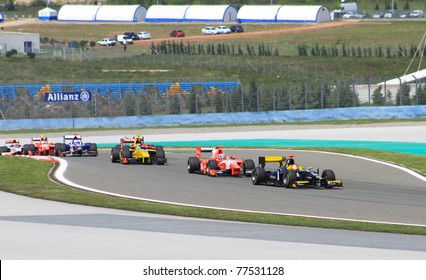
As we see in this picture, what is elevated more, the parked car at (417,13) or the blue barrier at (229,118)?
the parked car at (417,13)

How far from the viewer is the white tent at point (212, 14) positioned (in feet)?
432

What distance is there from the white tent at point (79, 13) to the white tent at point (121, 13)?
791 mm

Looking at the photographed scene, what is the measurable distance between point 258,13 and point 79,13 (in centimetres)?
2455

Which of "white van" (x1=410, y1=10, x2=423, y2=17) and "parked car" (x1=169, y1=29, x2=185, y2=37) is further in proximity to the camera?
"white van" (x1=410, y1=10, x2=423, y2=17)

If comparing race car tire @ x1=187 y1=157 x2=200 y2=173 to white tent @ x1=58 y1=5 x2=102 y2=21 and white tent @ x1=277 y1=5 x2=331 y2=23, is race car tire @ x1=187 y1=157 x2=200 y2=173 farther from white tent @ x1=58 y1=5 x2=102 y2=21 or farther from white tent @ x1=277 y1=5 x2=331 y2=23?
white tent @ x1=58 y1=5 x2=102 y2=21

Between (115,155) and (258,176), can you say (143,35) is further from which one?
(258,176)

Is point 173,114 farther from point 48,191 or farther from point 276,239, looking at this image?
point 276,239

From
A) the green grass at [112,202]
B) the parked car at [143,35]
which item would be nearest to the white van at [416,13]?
the parked car at [143,35]

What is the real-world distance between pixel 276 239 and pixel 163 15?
117602mm

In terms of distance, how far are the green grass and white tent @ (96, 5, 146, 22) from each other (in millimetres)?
102297

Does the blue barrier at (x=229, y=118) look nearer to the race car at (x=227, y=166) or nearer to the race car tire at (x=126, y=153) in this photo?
the race car tire at (x=126, y=153)

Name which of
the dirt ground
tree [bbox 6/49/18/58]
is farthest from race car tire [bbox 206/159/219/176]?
the dirt ground

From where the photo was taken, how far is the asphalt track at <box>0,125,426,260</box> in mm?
16625
